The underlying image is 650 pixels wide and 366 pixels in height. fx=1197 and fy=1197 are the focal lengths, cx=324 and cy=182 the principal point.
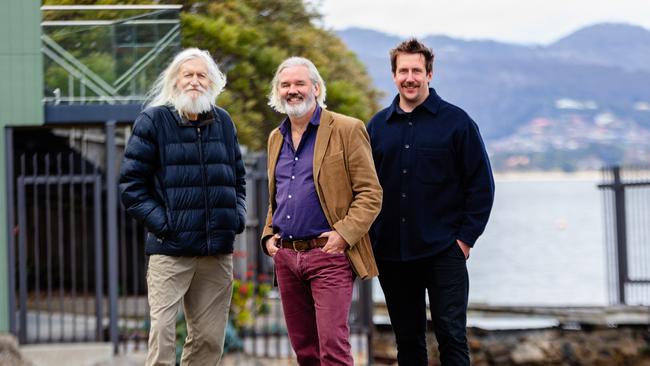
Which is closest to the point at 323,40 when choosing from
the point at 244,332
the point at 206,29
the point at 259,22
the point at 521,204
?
the point at 259,22

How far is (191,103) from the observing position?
6.02 metres

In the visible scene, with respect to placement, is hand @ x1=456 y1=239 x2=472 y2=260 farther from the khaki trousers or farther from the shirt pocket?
the khaki trousers

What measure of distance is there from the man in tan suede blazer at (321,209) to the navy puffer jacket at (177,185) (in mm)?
307

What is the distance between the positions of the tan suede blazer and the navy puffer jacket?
1.78 feet

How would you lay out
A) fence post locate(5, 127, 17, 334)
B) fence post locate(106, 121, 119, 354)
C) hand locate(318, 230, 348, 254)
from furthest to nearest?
fence post locate(106, 121, 119, 354), fence post locate(5, 127, 17, 334), hand locate(318, 230, 348, 254)

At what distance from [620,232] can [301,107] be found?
420 inches

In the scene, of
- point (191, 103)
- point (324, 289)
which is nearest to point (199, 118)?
point (191, 103)

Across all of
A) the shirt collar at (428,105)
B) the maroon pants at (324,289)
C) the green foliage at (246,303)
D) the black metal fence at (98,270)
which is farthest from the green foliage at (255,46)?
the maroon pants at (324,289)

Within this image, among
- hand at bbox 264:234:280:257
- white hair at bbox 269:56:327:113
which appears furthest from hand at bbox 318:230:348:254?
white hair at bbox 269:56:327:113

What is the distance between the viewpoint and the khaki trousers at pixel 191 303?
19.9ft

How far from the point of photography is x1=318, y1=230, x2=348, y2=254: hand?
583 cm

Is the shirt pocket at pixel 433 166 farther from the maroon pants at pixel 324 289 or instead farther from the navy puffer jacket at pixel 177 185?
the navy puffer jacket at pixel 177 185

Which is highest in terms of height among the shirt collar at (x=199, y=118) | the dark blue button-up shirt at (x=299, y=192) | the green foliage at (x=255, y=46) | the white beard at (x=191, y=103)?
the green foliage at (x=255, y=46)

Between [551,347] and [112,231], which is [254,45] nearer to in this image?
[551,347]
